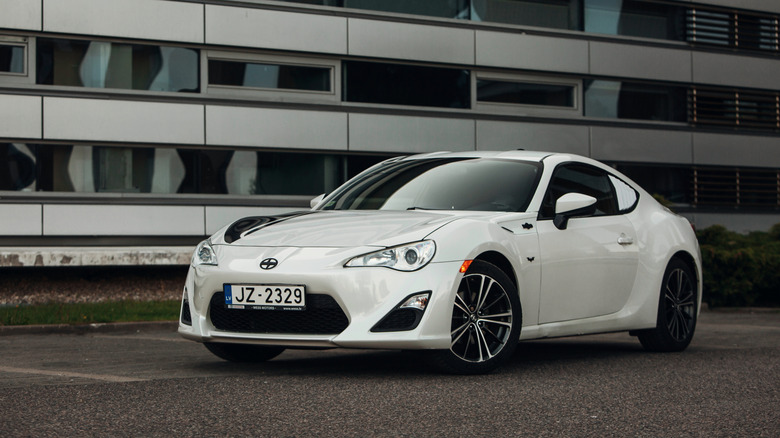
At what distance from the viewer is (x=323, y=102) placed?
17703mm

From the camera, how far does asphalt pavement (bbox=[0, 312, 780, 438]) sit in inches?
174

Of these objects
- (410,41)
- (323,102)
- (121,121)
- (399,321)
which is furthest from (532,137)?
(399,321)

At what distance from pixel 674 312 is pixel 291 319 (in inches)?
138

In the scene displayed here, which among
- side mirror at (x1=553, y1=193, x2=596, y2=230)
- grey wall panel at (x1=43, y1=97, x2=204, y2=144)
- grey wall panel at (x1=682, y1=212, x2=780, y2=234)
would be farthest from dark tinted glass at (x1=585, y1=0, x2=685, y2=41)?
side mirror at (x1=553, y1=193, x2=596, y2=230)

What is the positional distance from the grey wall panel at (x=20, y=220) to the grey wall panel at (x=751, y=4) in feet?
44.0

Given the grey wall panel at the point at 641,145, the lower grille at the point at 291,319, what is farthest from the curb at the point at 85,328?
the grey wall panel at the point at 641,145

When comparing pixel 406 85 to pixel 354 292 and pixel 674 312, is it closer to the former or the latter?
pixel 674 312

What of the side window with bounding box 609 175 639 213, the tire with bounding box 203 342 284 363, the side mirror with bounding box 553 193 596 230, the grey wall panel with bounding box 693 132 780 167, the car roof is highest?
the grey wall panel with bounding box 693 132 780 167

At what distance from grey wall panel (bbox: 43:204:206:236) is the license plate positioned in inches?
406

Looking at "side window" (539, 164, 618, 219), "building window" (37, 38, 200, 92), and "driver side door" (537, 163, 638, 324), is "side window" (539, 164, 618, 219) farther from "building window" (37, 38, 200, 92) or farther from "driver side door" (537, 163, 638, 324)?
"building window" (37, 38, 200, 92)

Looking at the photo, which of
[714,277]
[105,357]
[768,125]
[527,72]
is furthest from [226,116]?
[768,125]

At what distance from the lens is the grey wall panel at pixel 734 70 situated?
70.5ft

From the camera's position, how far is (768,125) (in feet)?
74.0

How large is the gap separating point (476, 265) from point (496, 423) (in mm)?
1751
